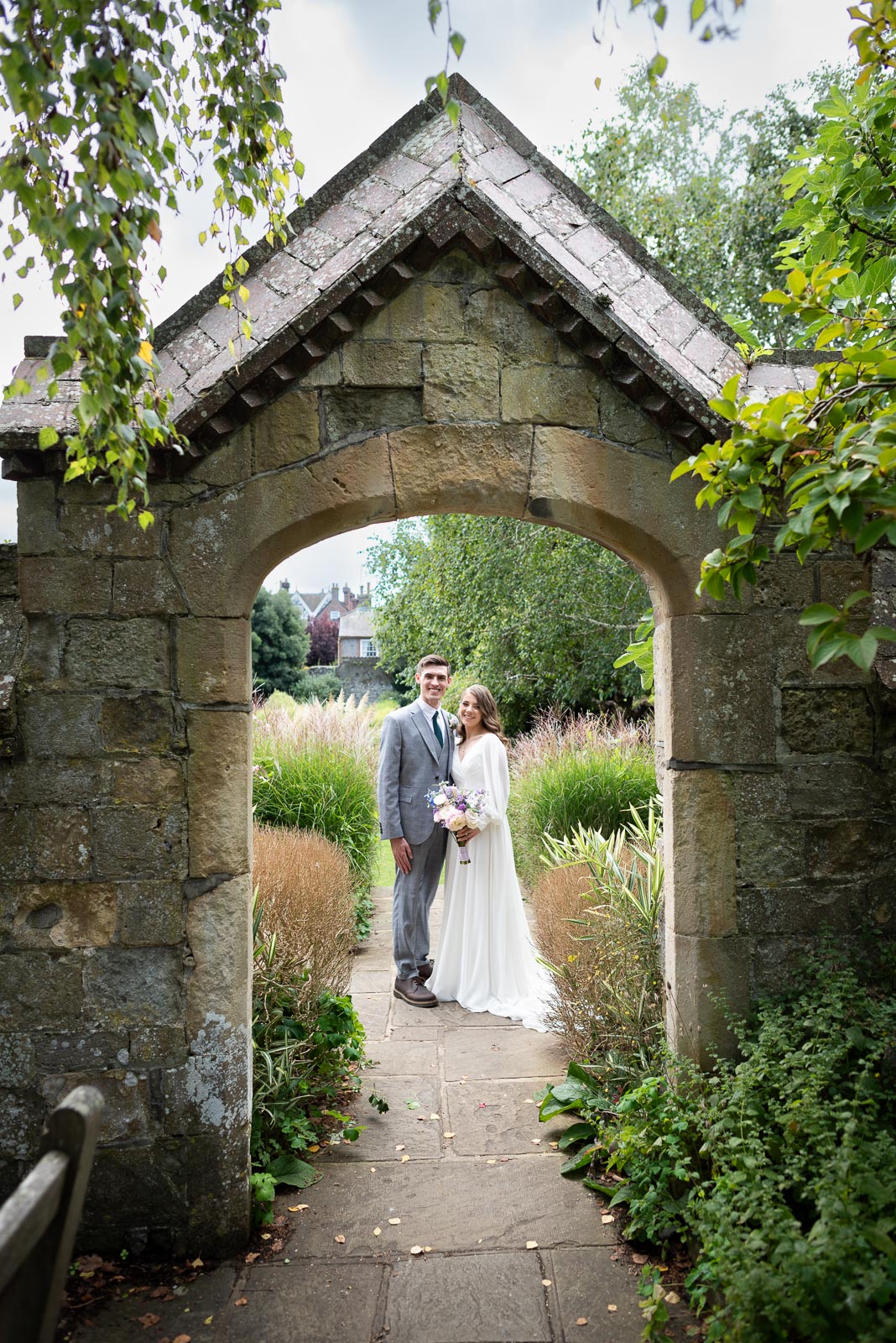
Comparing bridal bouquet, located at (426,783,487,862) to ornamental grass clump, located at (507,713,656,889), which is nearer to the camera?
bridal bouquet, located at (426,783,487,862)

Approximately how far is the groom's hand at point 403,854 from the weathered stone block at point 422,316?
328 centimetres

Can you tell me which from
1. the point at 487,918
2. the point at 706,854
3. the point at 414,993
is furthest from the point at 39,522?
the point at 414,993

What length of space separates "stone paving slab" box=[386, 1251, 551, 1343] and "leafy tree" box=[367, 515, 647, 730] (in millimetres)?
9074

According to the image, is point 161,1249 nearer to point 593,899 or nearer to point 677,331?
point 593,899

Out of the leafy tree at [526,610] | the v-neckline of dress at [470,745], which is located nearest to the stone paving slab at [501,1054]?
the v-neckline of dress at [470,745]

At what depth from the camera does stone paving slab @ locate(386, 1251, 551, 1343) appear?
9.12ft

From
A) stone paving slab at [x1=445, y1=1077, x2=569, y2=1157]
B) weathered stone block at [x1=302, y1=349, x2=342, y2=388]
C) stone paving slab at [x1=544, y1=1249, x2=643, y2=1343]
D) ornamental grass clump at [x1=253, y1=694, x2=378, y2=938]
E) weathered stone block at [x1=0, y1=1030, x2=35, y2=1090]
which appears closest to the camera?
stone paving slab at [x1=544, y1=1249, x2=643, y2=1343]

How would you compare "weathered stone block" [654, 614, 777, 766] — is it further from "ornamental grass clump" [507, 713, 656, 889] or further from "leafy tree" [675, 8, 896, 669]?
"ornamental grass clump" [507, 713, 656, 889]

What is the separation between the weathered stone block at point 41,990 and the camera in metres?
3.13

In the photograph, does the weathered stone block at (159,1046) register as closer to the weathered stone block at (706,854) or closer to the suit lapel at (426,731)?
the weathered stone block at (706,854)

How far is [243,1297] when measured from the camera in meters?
2.94

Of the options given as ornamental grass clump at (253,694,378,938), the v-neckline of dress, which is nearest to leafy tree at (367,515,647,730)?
ornamental grass clump at (253,694,378,938)

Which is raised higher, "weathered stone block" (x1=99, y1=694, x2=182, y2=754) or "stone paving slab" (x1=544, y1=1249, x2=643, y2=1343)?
"weathered stone block" (x1=99, y1=694, x2=182, y2=754)

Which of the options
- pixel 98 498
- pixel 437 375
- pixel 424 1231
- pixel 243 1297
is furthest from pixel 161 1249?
pixel 437 375
